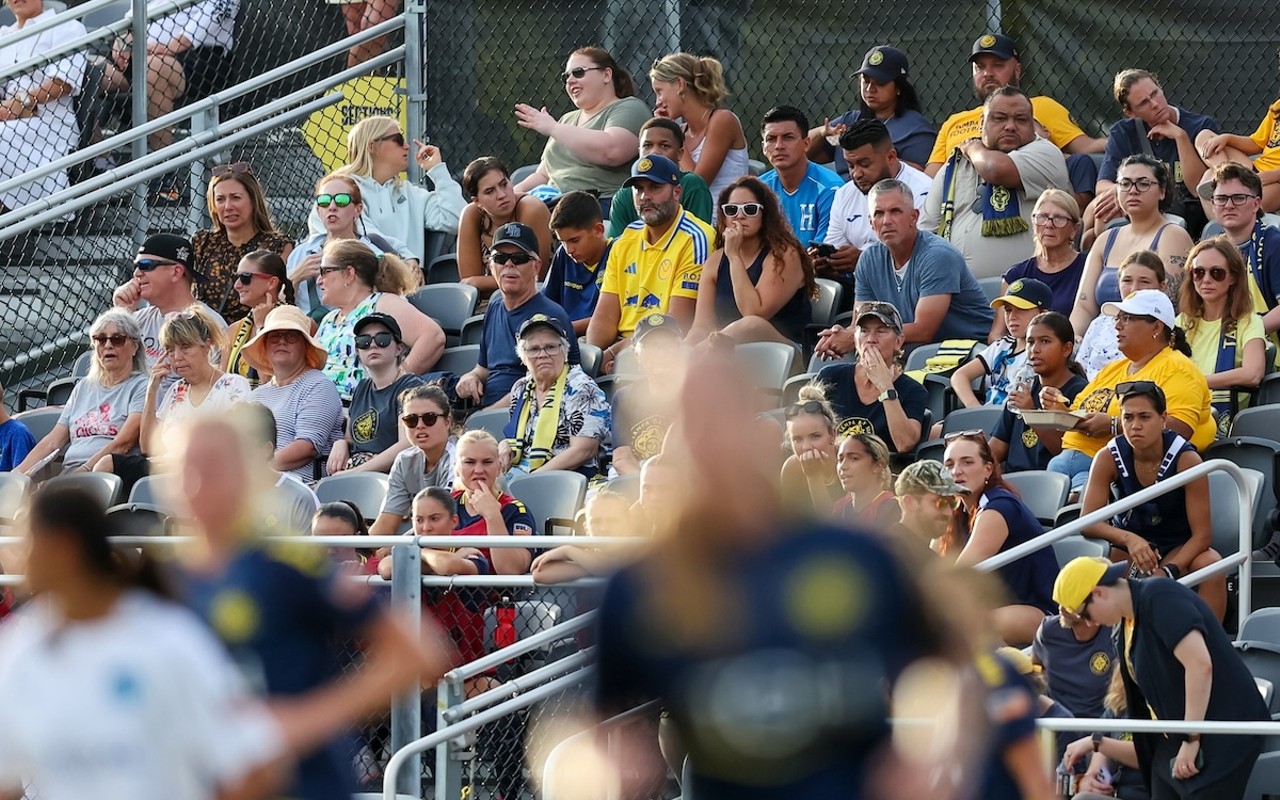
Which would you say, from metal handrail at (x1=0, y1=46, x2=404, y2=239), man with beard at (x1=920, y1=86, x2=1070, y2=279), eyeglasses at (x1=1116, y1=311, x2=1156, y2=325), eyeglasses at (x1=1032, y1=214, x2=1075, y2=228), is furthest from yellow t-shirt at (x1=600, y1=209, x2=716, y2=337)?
metal handrail at (x1=0, y1=46, x2=404, y2=239)

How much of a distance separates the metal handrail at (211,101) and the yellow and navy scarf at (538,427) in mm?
3466

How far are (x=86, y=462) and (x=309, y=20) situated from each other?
14.5 ft

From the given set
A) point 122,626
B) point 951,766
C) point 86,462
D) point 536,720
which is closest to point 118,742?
point 122,626

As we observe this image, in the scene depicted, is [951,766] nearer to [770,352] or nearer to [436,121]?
[770,352]

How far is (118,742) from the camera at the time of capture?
13.0ft

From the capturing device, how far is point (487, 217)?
1124 cm

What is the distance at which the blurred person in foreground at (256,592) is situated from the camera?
4277 mm

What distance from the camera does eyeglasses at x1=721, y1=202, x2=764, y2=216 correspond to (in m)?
9.64

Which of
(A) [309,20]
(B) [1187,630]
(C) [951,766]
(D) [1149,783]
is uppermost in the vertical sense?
(A) [309,20]

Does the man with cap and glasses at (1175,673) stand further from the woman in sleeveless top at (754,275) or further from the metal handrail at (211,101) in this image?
the metal handrail at (211,101)

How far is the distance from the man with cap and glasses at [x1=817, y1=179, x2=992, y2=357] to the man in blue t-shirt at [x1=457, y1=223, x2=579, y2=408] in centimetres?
165

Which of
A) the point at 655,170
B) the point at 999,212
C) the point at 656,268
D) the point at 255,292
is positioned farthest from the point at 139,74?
the point at 999,212

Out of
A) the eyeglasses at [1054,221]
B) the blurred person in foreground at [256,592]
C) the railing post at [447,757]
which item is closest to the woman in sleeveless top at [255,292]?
the eyeglasses at [1054,221]

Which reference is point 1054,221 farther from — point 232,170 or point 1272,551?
point 232,170
